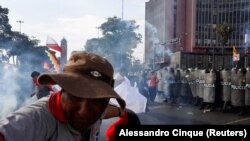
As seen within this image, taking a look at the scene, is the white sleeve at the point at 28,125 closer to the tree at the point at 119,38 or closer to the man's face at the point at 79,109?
the man's face at the point at 79,109

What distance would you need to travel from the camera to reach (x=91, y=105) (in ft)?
4.20

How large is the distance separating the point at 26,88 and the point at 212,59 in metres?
19.3

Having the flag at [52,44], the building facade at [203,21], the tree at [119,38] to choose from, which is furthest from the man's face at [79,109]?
the building facade at [203,21]

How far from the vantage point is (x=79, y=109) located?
1279 mm

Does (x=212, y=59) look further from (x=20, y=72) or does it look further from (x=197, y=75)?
(x=20, y=72)

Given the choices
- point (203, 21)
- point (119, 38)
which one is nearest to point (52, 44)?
point (119, 38)

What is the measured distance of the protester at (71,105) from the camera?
121cm

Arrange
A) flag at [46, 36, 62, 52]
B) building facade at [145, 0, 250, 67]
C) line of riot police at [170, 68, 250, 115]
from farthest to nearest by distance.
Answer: building facade at [145, 0, 250, 67] < line of riot police at [170, 68, 250, 115] < flag at [46, 36, 62, 52]

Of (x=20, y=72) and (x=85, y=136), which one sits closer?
(x=85, y=136)

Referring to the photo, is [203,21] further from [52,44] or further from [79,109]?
[79,109]

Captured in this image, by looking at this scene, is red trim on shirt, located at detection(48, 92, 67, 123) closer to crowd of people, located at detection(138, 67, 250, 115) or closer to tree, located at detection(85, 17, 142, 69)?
crowd of people, located at detection(138, 67, 250, 115)

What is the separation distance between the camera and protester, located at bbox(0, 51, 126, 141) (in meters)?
1.21

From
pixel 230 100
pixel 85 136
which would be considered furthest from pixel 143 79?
pixel 85 136

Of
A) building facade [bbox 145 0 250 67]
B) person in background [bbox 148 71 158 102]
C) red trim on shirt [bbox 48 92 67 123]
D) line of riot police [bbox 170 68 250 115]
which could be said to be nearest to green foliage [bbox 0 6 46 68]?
person in background [bbox 148 71 158 102]
